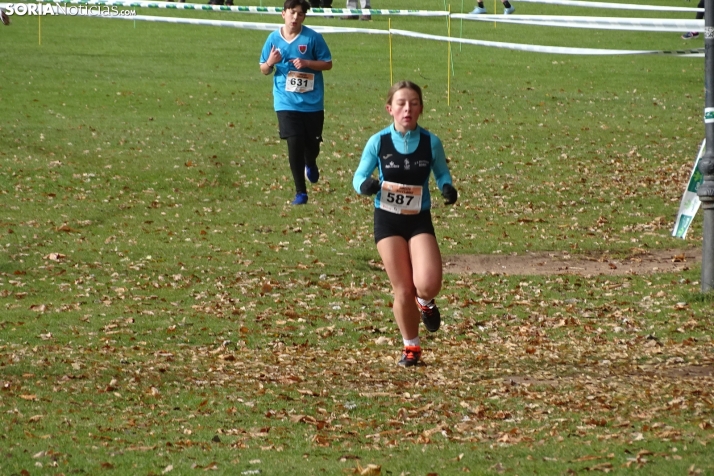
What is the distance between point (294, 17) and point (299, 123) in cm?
126

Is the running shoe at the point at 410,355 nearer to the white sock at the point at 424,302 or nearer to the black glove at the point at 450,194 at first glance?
the white sock at the point at 424,302

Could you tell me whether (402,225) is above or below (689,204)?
above

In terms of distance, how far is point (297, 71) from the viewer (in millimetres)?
13477

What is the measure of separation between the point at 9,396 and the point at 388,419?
8.17 feet

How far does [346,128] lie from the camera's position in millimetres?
21875

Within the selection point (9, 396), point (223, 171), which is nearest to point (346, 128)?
point (223, 171)

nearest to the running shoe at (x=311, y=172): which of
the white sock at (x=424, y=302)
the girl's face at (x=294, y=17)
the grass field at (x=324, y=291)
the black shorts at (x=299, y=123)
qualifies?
the grass field at (x=324, y=291)

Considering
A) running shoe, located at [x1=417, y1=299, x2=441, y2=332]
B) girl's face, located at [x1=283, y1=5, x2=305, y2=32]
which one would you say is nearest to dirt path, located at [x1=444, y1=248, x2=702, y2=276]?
girl's face, located at [x1=283, y1=5, x2=305, y2=32]

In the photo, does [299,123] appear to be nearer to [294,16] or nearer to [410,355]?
[294,16]

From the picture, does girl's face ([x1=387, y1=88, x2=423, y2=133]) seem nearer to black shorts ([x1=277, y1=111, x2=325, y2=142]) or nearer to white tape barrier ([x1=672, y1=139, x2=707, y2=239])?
white tape barrier ([x1=672, y1=139, x2=707, y2=239])

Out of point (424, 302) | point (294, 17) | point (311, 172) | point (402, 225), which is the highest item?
point (294, 17)

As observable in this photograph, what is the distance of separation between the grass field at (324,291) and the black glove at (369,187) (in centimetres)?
133

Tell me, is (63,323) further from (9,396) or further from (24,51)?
(24,51)

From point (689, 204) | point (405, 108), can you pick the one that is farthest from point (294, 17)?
point (405, 108)
